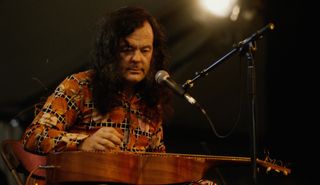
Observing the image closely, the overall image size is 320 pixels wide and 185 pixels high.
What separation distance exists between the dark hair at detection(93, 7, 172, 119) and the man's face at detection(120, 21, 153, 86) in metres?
0.03

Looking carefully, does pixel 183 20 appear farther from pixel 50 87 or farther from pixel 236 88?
pixel 50 87

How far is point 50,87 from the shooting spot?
10.1ft

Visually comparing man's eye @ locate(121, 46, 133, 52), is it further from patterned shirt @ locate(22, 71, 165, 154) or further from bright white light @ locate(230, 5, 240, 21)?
bright white light @ locate(230, 5, 240, 21)

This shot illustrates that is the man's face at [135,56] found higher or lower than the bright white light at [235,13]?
lower

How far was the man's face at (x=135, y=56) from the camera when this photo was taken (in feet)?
8.04

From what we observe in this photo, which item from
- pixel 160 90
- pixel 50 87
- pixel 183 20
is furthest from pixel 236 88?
pixel 50 87

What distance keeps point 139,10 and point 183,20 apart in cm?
81

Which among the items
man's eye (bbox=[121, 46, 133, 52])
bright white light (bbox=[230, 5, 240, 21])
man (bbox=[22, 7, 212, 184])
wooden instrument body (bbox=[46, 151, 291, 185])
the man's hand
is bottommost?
wooden instrument body (bbox=[46, 151, 291, 185])

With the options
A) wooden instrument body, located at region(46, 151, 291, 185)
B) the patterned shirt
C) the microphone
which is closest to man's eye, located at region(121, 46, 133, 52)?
the patterned shirt

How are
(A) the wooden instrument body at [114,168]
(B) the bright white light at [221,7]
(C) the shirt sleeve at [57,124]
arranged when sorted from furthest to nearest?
(B) the bright white light at [221,7], (C) the shirt sleeve at [57,124], (A) the wooden instrument body at [114,168]

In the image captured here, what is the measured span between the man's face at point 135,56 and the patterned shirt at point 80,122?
0.15m

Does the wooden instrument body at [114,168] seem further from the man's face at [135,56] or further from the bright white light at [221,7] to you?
the bright white light at [221,7]

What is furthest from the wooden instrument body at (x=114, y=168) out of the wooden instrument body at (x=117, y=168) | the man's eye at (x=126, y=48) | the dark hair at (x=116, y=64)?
the man's eye at (x=126, y=48)

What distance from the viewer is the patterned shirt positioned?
2170 millimetres
